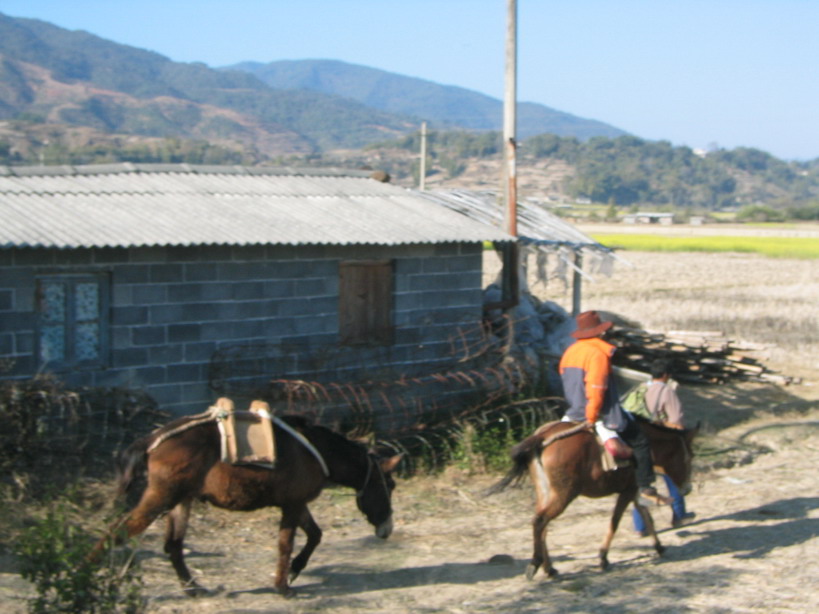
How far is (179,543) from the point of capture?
266 inches

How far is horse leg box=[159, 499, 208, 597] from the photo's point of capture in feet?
22.0

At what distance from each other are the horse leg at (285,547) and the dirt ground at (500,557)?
109 millimetres

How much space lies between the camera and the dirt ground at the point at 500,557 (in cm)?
681

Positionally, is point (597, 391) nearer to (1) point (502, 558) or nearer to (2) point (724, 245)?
(1) point (502, 558)

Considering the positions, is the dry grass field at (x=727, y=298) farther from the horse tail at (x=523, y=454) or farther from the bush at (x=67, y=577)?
the bush at (x=67, y=577)

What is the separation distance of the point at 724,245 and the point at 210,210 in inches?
1716

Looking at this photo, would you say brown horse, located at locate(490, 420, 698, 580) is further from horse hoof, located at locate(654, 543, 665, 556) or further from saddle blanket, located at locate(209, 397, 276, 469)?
saddle blanket, located at locate(209, 397, 276, 469)

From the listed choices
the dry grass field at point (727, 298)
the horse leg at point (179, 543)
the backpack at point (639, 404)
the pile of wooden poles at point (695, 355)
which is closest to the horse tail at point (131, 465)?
the horse leg at point (179, 543)

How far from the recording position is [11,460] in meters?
8.41

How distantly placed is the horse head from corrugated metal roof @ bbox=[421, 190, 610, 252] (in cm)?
648

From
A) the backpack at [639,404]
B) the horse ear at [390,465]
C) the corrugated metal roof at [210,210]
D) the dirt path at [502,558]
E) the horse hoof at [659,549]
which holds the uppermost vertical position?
the corrugated metal roof at [210,210]

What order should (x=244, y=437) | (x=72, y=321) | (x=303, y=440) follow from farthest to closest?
1. (x=72, y=321)
2. (x=303, y=440)
3. (x=244, y=437)

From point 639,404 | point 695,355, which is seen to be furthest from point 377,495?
point 695,355

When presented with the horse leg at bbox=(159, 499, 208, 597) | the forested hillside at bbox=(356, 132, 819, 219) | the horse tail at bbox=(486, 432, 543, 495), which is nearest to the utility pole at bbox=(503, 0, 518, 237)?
the horse tail at bbox=(486, 432, 543, 495)
